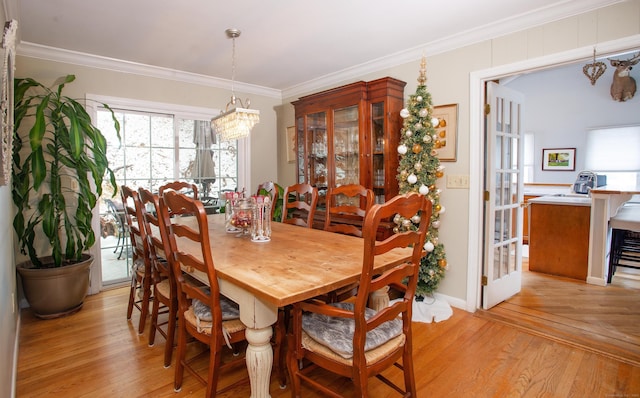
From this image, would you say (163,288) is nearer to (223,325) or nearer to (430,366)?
(223,325)

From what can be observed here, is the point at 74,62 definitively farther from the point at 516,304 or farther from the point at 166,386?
the point at 516,304

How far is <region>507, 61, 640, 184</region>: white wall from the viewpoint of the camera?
5.75m

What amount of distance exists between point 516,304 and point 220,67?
12.4 feet

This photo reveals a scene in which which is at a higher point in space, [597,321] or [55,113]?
[55,113]

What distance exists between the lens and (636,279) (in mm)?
3887

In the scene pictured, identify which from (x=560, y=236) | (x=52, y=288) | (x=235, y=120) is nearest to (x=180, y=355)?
(x=235, y=120)

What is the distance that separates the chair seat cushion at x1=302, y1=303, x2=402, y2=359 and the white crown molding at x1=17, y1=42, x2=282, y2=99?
10.8ft

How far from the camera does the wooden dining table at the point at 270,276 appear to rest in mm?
1406

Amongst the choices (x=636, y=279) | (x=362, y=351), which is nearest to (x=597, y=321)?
(x=636, y=279)

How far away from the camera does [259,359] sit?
4.96 feet

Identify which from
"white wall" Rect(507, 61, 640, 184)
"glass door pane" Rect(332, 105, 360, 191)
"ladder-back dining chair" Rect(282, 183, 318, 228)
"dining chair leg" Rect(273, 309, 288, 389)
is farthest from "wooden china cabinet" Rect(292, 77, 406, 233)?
"white wall" Rect(507, 61, 640, 184)

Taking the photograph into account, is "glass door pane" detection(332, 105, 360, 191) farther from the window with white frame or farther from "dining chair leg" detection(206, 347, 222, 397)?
"dining chair leg" detection(206, 347, 222, 397)

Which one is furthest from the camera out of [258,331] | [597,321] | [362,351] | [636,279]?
[636,279]

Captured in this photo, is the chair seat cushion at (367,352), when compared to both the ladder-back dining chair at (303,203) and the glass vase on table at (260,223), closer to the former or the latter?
the glass vase on table at (260,223)
